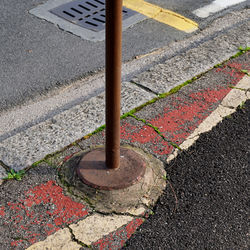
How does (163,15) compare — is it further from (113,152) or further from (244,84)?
(113,152)

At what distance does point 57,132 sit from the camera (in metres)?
2.60

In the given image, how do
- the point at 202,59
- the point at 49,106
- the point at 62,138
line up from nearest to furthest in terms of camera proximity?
the point at 62,138 < the point at 49,106 < the point at 202,59

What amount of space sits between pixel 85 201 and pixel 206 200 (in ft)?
2.10

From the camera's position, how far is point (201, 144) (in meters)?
2.61

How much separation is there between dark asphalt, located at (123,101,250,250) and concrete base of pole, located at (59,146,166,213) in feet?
0.19

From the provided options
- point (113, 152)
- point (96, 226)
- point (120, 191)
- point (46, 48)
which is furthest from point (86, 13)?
point (96, 226)

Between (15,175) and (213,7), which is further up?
(213,7)

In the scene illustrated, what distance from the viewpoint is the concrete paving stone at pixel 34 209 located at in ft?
6.51

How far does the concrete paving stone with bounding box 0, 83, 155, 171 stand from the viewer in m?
2.41

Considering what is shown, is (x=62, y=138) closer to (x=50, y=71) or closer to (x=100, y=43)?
(x=50, y=71)

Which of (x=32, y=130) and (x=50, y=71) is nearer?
(x=32, y=130)

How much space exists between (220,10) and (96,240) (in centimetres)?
329

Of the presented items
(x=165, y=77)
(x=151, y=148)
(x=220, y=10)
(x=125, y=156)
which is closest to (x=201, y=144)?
(x=151, y=148)

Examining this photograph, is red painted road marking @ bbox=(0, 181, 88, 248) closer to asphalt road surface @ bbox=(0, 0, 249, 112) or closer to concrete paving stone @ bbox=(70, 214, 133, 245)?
concrete paving stone @ bbox=(70, 214, 133, 245)
